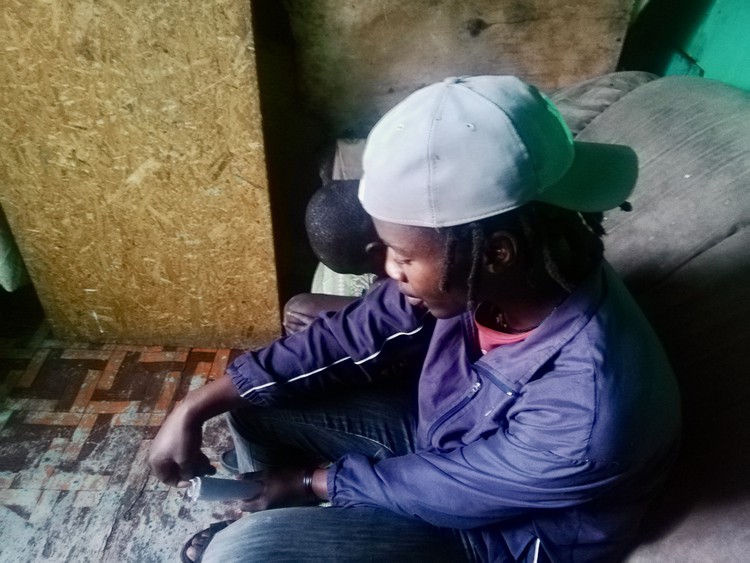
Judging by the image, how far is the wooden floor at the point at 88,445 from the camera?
137 centimetres

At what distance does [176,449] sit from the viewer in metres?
1.05

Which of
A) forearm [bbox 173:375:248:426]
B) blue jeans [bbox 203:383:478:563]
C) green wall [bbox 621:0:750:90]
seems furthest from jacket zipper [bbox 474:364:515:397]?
green wall [bbox 621:0:750:90]

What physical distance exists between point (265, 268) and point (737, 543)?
128cm

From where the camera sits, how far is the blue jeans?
860 millimetres

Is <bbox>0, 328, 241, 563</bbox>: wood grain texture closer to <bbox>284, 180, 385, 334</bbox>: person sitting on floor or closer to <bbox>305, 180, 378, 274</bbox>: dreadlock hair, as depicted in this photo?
<bbox>284, 180, 385, 334</bbox>: person sitting on floor

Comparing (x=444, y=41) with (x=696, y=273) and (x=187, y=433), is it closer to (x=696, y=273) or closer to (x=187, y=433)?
(x=696, y=273)

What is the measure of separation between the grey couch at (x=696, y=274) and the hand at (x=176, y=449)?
743 millimetres

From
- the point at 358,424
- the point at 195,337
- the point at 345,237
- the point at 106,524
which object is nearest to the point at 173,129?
the point at 345,237

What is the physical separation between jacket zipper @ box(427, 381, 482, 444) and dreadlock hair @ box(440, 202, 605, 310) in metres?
0.18

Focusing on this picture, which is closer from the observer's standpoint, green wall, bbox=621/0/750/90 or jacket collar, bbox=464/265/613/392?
jacket collar, bbox=464/265/613/392

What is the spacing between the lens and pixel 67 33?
1289 mm

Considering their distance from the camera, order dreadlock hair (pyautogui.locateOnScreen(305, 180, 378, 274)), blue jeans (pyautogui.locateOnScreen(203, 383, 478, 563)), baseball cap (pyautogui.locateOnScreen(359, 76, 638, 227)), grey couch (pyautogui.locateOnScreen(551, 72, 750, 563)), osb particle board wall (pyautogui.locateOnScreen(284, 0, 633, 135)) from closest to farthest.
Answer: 1. baseball cap (pyautogui.locateOnScreen(359, 76, 638, 227))
2. grey couch (pyautogui.locateOnScreen(551, 72, 750, 563))
3. blue jeans (pyautogui.locateOnScreen(203, 383, 478, 563))
4. dreadlock hair (pyautogui.locateOnScreen(305, 180, 378, 274))
5. osb particle board wall (pyautogui.locateOnScreen(284, 0, 633, 135))

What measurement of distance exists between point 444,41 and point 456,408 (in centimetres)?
113

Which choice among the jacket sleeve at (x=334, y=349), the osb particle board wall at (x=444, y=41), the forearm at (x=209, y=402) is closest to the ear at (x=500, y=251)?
the jacket sleeve at (x=334, y=349)
